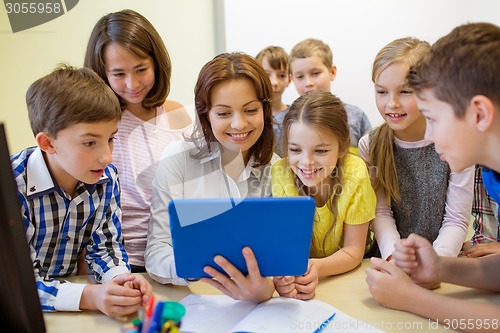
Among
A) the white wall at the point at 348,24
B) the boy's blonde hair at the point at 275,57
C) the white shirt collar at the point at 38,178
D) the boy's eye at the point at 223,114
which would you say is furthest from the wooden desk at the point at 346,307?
the white wall at the point at 348,24

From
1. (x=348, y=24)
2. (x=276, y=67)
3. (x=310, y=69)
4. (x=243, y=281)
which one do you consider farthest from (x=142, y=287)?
(x=348, y=24)

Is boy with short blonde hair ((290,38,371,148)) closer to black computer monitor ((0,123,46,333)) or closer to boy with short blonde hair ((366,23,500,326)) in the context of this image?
boy with short blonde hair ((366,23,500,326))

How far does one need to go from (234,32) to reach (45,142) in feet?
5.92

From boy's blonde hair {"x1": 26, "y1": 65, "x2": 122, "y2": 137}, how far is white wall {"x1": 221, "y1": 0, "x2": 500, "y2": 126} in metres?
1.70

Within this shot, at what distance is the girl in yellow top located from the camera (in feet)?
3.88

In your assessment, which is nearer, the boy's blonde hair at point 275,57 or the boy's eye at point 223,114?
the boy's eye at point 223,114

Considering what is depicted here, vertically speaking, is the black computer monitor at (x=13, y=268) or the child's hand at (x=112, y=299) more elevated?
the black computer monitor at (x=13, y=268)

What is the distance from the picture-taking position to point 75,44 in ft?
8.38

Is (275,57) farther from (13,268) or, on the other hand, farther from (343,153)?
(13,268)

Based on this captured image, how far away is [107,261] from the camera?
1075 millimetres

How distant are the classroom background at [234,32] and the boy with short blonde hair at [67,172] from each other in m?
1.59

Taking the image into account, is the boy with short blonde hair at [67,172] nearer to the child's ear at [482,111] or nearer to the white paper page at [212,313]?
the white paper page at [212,313]

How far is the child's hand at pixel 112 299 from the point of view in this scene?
2.91ft

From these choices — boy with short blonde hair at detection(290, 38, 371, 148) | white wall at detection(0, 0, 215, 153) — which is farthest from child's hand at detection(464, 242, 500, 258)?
white wall at detection(0, 0, 215, 153)
